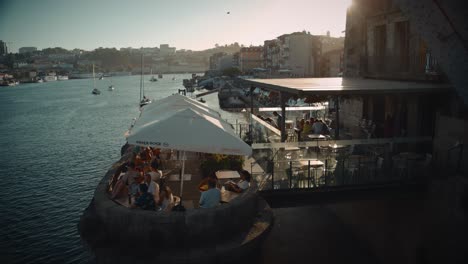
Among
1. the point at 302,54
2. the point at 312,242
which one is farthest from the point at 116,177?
the point at 302,54

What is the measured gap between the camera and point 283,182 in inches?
418

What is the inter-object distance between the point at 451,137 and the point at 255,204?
6.24 m

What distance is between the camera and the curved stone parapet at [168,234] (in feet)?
24.2

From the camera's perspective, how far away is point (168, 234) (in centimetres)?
745

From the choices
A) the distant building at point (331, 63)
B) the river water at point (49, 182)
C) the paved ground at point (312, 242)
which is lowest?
the river water at point (49, 182)

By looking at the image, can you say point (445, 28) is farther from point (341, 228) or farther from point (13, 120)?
point (13, 120)

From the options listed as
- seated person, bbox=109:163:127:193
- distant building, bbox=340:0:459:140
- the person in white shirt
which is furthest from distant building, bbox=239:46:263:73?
seated person, bbox=109:163:127:193

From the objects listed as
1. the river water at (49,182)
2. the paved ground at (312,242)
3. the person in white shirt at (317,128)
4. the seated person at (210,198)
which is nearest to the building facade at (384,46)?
the person in white shirt at (317,128)

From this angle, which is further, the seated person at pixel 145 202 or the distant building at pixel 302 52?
the distant building at pixel 302 52

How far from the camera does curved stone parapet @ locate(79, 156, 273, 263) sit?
24.2 ft

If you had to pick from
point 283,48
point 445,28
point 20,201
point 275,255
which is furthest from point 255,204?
point 283,48

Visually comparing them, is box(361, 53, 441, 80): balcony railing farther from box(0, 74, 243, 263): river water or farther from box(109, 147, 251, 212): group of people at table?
box(0, 74, 243, 263): river water

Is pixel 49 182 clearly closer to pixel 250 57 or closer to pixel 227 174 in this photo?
pixel 227 174

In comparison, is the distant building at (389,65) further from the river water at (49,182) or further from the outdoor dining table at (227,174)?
the river water at (49,182)
